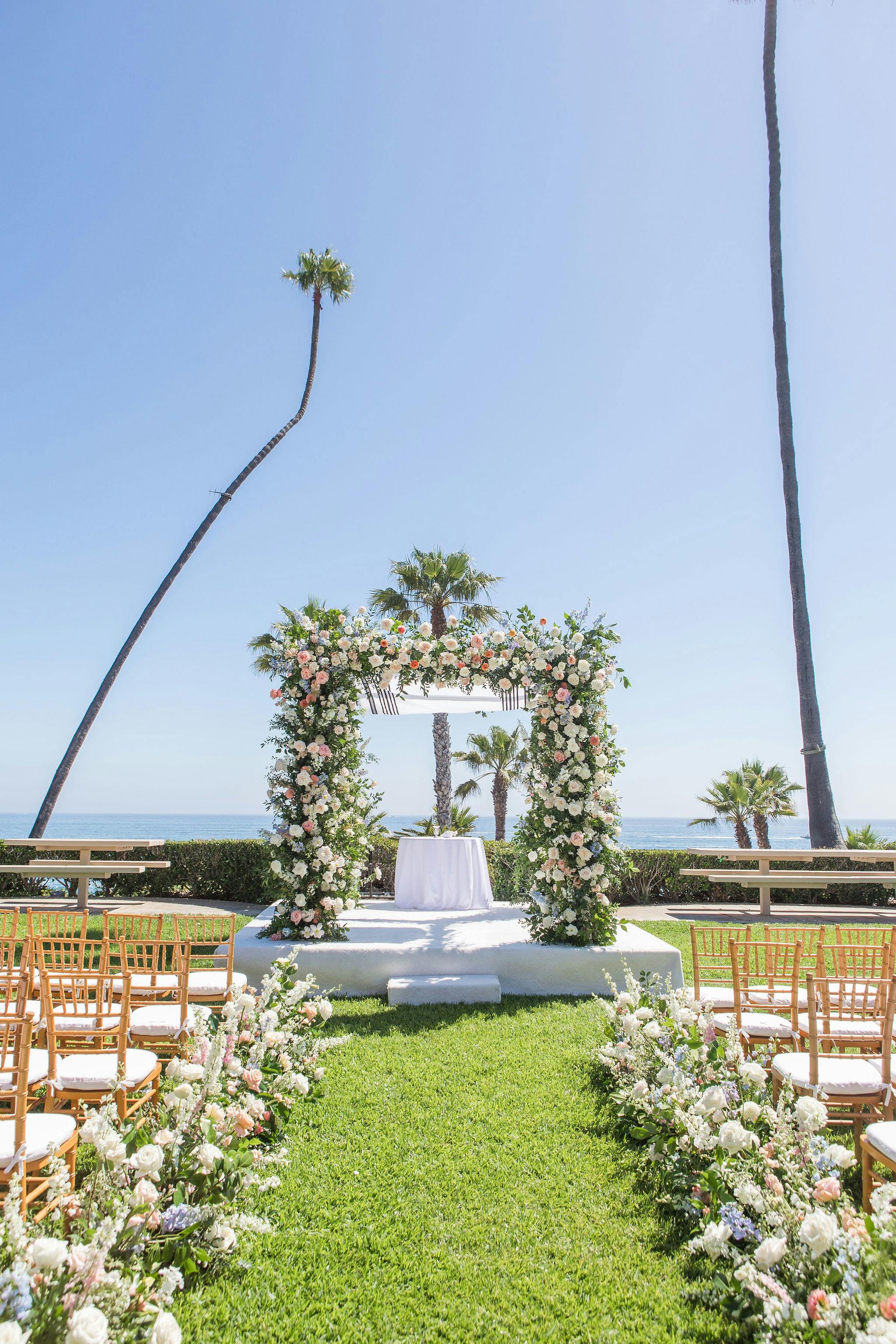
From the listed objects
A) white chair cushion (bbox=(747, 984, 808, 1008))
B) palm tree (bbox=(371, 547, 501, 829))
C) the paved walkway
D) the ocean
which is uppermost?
palm tree (bbox=(371, 547, 501, 829))

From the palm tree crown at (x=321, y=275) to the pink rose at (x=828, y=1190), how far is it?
59.3ft

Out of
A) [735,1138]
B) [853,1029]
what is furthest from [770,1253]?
[853,1029]

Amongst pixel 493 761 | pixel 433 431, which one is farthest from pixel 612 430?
pixel 493 761

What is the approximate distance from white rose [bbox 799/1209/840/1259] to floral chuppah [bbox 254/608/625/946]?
534 centimetres

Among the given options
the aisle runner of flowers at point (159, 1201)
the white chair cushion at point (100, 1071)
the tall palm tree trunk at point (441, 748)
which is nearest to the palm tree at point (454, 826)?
the tall palm tree trunk at point (441, 748)

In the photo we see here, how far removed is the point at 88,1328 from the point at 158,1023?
9.31ft

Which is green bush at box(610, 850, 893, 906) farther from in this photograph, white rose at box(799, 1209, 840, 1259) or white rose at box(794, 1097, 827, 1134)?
white rose at box(799, 1209, 840, 1259)

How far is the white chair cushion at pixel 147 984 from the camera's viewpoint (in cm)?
433

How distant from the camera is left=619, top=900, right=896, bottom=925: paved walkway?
1028 centimetres

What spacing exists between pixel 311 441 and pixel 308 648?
10634 millimetres

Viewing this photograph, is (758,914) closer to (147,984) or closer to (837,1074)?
(837,1074)

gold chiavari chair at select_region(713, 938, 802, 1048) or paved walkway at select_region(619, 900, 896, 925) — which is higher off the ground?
gold chiavari chair at select_region(713, 938, 802, 1048)

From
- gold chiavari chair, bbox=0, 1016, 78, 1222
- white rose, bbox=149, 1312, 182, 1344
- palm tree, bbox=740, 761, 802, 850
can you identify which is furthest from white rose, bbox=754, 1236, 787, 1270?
palm tree, bbox=740, 761, 802, 850

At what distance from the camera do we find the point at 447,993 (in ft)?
21.0
